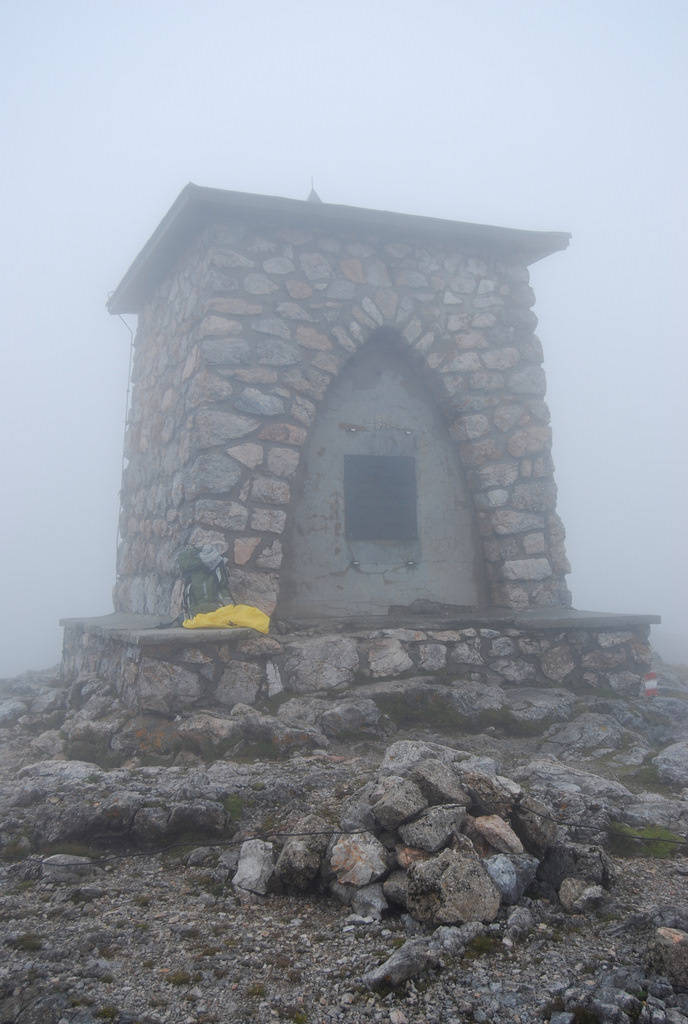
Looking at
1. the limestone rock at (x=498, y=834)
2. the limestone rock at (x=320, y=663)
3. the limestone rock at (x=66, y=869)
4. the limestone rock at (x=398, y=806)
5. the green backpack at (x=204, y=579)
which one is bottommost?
the limestone rock at (x=66, y=869)

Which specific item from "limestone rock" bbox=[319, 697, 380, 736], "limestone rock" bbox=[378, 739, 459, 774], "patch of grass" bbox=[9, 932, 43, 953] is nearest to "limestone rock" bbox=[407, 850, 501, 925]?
"limestone rock" bbox=[378, 739, 459, 774]

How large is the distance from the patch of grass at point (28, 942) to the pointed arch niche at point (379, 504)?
374 centimetres

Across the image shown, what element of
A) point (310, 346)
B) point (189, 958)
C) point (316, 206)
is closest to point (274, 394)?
point (310, 346)

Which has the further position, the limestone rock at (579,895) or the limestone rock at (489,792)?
the limestone rock at (489,792)

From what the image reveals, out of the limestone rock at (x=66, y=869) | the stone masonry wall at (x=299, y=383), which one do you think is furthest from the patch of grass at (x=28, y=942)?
the stone masonry wall at (x=299, y=383)

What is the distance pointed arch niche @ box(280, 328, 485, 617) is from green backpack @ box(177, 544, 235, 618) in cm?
71

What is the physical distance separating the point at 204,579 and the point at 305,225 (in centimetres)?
321

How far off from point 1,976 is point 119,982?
355 millimetres

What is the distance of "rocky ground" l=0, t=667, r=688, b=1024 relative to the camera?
85.3 inches

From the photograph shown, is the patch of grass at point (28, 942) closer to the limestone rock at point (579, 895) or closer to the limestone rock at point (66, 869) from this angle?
the limestone rock at point (66, 869)

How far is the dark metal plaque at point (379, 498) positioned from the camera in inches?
260

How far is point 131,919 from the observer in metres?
2.75

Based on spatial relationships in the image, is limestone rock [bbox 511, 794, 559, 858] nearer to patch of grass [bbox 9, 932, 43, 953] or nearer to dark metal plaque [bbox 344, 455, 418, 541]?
patch of grass [bbox 9, 932, 43, 953]

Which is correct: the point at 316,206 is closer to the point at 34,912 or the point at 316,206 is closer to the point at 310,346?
the point at 310,346
